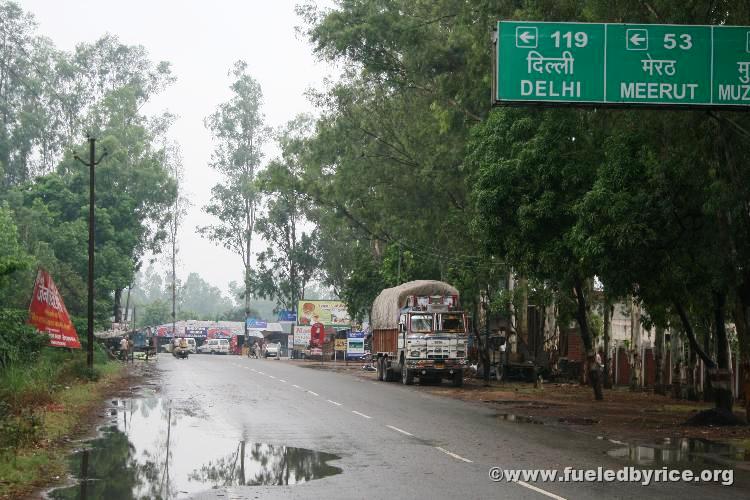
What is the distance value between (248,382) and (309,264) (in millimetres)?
52901

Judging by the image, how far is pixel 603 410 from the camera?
29.5 metres

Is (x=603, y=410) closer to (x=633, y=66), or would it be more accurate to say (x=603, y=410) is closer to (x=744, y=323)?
(x=744, y=323)

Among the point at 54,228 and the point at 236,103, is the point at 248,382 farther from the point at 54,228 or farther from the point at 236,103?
the point at 236,103

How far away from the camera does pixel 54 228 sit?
64.1 m

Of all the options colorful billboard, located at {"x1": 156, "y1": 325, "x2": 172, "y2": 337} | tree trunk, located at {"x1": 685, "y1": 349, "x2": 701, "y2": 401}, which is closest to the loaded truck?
tree trunk, located at {"x1": 685, "y1": 349, "x2": 701, "y2": 401}

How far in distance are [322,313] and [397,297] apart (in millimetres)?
48974

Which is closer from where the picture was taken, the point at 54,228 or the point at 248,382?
the point at 248,382

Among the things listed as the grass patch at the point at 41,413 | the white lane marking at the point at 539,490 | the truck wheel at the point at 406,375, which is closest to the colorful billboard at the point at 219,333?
the truck wheel at the point at 406,375

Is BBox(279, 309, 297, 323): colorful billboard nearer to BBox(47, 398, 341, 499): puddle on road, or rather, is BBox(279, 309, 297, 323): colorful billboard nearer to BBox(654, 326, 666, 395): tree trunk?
BBox(654, 326, 666, 395): tree trunk

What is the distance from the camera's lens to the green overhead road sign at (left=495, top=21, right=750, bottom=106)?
53.4 ft

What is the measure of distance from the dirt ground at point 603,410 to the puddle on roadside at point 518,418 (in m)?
0.03

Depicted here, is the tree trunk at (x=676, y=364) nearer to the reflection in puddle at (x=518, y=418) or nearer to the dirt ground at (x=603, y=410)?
the dirt ground at (x=603, y=410)

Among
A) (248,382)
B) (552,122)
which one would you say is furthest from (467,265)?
(552,122)

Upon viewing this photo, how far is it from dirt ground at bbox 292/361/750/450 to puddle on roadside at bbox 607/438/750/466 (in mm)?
501
